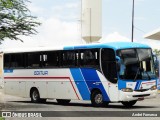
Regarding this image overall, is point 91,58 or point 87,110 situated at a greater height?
point 91,58

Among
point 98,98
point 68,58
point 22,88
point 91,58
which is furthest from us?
point 22,88

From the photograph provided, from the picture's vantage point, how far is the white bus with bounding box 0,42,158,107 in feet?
77.8

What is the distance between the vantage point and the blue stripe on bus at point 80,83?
25769mm

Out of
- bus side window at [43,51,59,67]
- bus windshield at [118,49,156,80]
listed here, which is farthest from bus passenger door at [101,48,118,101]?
bus side window at [43,51,59,67]

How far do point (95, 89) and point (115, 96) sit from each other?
164 centimetres

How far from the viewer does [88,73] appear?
2536 centimetres

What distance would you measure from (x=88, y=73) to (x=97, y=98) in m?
1.31

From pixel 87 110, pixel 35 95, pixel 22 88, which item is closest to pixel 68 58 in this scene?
pixel 35 95

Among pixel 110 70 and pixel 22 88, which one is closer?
pixel 110 70

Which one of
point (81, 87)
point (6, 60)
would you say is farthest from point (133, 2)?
point (81, 87)

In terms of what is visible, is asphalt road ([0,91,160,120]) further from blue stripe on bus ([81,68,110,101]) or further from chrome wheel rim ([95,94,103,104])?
blue stripe on bus ([81,68,110,101])

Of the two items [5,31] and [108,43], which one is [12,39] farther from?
[108,43]

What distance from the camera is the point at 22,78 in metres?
30.6

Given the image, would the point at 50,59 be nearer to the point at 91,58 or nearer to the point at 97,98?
the point at 91,58
